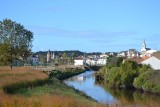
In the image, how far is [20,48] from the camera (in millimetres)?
65750

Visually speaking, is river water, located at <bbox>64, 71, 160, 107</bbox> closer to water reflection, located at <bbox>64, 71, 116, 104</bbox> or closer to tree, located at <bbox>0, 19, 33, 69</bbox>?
water reflection, located at <bbox>64, 71, 116, 104</bbox>

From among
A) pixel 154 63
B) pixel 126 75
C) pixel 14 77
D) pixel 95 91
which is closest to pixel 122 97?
pixel 95 91

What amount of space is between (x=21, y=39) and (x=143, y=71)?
26028mm

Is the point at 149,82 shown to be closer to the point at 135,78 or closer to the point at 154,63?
the point at 135,78

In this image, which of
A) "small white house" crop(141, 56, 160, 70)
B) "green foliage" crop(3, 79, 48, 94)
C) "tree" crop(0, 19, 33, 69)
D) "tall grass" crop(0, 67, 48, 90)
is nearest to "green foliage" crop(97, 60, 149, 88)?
"small white house" crop(141, 56, 160, 70)

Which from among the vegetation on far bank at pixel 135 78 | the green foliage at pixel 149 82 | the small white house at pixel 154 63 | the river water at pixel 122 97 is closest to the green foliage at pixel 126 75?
the vegetation on far bank at pixel 135 78

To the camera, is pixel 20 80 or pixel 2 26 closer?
pixel 20 80

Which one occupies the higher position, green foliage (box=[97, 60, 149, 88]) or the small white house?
the small white house

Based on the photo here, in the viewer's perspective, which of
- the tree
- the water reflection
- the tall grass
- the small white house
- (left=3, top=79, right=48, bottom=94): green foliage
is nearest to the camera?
(left=3, top=79, right=48, bottom=94): green foliage

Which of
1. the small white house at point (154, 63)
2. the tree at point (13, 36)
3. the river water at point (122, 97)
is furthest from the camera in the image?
the small white house at point (154, 63)

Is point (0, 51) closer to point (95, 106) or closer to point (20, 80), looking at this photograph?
point (20, 80)

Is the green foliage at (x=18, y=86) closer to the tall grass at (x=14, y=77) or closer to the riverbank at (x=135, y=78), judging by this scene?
the tall grass at (x=14, y=77)

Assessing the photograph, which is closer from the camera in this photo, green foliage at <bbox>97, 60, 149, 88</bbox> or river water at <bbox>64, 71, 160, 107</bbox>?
river water at <bbox>64, 71, 160, 107</bbox>

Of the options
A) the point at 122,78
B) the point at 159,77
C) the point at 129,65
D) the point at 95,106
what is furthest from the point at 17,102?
the point at 129,65
